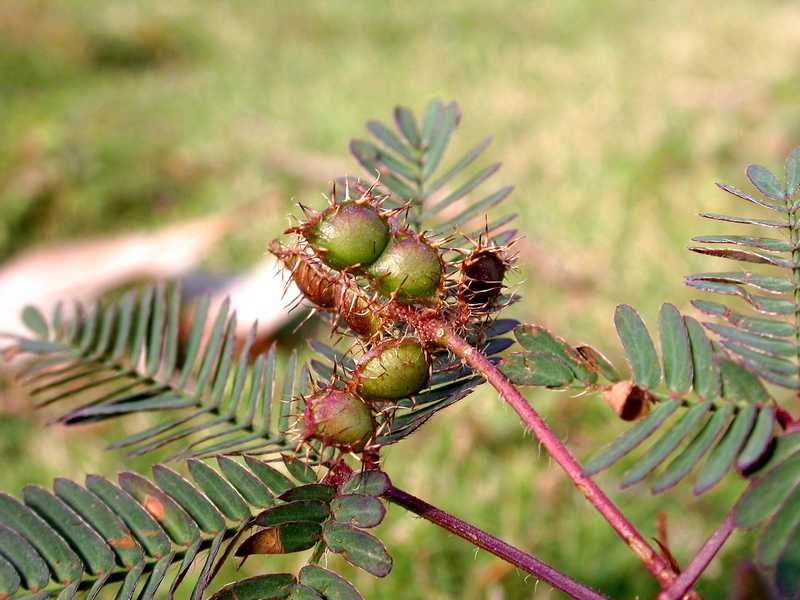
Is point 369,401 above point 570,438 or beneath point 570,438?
above

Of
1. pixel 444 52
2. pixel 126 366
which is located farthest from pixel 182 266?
pixel 444 52

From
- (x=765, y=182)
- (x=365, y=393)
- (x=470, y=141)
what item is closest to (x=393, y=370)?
(x=365, y=393)

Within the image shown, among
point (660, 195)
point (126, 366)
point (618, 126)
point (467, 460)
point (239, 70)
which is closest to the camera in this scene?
point (126, 366)

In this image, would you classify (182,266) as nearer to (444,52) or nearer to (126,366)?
(126,366)

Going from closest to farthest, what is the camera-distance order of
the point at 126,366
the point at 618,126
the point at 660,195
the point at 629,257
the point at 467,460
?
1. the point at 126,366
2. the point at 467,460
3. the point at 629,257
4. the point at 660,195
5. the point at 618,126

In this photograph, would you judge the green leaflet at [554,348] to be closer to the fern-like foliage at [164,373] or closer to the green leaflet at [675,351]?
the green leaflet at [675,351]

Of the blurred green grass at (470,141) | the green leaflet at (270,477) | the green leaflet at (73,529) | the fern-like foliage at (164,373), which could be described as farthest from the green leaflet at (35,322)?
the blurred green grass at (470,141)

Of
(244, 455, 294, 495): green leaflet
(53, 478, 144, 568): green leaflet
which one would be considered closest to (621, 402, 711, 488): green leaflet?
(244, 455, 294, 495): green leaflet

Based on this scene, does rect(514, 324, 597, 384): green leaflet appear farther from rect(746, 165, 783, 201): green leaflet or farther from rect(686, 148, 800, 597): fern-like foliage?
rect(746, 165, 783, 201): green leaflet
